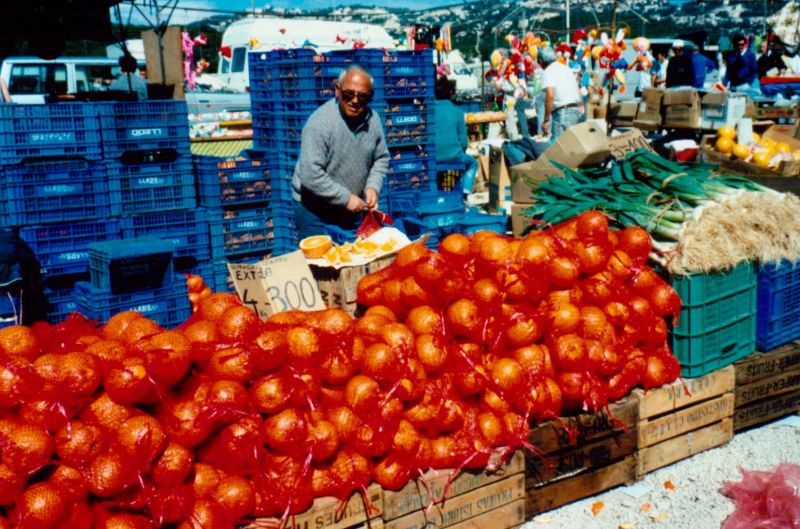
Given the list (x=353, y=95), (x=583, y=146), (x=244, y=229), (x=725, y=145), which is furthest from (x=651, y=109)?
(x=353, y=95)

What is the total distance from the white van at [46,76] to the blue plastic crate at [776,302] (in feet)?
48.5

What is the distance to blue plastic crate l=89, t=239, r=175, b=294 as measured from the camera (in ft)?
17.2

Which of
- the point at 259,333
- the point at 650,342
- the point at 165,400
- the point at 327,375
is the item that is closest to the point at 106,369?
the point at 165,400

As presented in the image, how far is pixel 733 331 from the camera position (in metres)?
4.51

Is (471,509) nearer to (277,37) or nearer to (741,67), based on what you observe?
(741,67)

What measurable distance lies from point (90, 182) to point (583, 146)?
13.0 feet

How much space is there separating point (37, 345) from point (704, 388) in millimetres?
3424

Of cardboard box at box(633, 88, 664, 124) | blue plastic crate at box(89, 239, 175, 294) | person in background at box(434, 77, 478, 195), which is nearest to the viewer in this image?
blue plastic crate at box(89, 239, 175, 294)

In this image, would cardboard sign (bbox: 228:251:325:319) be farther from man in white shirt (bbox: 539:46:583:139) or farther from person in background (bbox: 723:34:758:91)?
person in background (bbox: 723:34:758:91)

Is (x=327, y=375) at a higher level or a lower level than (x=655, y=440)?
higher

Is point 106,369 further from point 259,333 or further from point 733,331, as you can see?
point 733,331

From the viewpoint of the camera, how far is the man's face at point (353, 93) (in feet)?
17.5

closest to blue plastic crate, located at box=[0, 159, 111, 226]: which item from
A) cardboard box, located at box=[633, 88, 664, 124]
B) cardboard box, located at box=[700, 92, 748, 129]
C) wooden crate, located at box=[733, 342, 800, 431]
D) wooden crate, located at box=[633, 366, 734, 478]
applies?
wooden crate, located at box=[633, 366, 734, 478]

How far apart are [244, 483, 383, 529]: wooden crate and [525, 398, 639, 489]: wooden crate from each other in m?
0.87
